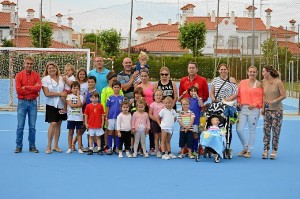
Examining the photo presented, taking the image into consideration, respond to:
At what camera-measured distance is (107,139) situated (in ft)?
36.9

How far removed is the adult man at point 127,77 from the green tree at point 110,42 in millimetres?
41365

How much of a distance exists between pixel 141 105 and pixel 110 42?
145ft

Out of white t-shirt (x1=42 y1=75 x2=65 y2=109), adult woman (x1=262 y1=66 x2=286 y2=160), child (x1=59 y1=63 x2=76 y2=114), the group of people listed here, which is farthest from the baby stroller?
white t-shirt (x1=42 y1=75 x2=65 y2=109)

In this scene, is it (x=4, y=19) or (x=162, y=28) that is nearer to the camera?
(x=4, y=19)

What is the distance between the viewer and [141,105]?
1080cm

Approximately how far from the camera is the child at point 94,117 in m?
11.0

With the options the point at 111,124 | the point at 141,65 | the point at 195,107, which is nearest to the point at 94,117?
the point at 111,124

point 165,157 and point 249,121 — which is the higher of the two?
point 249,121

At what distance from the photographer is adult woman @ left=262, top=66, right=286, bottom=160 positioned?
10.9 metres

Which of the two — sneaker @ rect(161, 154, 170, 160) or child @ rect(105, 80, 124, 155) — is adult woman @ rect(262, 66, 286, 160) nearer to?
sneaker @ rect(161, 154, 170, 160)

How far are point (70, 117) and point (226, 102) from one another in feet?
9.01

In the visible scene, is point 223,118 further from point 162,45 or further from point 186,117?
point 162,45

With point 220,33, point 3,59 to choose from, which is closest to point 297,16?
point 3,59

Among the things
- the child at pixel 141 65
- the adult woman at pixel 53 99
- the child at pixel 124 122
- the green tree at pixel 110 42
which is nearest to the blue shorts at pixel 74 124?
the adult woman at pixel 53 99
